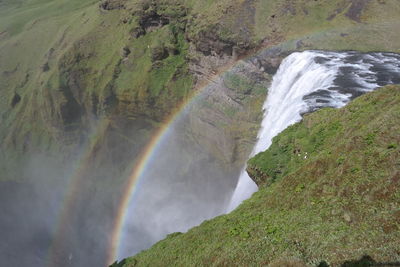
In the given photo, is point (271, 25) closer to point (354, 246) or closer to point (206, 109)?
point (206, 109)

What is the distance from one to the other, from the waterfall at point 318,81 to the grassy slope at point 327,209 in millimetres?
10208

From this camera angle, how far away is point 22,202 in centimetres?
7712

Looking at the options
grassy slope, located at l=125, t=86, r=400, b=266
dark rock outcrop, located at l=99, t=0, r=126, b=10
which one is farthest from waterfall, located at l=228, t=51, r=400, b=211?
dark rock outcrop, located at l=99, t=0, r=126, b=10

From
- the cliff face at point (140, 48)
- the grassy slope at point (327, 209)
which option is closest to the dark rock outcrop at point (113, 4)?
the cliff face at point (140, 48)

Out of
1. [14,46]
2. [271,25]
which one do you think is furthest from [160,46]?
[14,46]

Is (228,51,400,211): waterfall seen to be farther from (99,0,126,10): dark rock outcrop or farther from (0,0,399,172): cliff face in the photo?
(99,0,126,10): dark rock outcrop

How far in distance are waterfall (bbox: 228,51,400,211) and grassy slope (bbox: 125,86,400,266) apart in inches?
402

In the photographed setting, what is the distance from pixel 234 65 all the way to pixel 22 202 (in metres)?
56.9

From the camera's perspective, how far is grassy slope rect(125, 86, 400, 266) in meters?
9.23

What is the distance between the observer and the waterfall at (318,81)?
26.2 meters

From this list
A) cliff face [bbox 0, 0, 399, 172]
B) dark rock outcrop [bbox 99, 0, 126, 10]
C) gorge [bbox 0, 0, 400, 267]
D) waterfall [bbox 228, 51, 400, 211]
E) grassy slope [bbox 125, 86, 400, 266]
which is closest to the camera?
grassy slope [bbox 125, 86, 400, 266]

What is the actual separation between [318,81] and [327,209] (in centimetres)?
2170

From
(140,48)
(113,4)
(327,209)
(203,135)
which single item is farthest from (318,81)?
(113,4)

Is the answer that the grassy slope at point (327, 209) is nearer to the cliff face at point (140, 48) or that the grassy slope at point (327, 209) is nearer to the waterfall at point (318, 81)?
the waterfall at point (318, 81)
